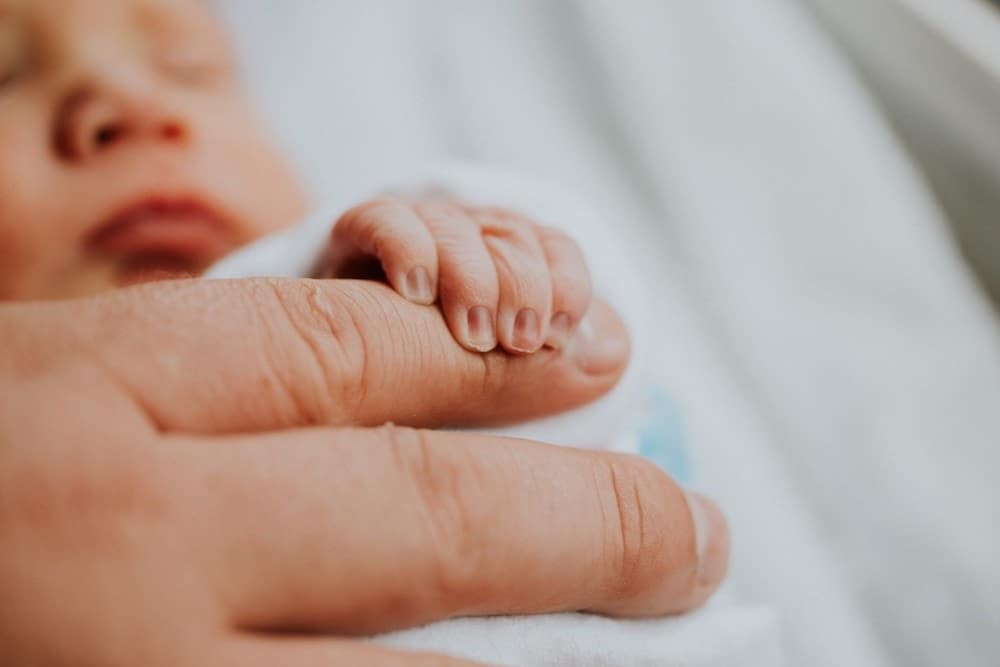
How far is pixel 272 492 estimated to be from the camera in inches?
14.5

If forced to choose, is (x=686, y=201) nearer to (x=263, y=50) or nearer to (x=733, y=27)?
(x=733, y=27)

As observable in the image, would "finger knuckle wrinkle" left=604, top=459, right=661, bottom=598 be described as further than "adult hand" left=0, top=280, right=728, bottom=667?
Yes

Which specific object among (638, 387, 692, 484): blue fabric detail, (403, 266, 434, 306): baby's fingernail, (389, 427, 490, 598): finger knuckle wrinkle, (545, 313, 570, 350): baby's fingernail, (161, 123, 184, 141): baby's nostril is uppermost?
(161, 123, 184, 141): baby's nostril

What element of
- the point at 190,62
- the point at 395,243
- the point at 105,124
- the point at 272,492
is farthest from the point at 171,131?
the point at 272,492

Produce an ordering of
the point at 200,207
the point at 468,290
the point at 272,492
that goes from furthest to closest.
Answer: the point at 200,207
the point at 468,290
the point at 272,492

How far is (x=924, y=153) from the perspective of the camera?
97cm

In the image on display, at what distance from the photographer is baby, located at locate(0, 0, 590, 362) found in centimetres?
56

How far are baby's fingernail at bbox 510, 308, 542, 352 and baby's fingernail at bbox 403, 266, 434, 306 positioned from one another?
0.18ft

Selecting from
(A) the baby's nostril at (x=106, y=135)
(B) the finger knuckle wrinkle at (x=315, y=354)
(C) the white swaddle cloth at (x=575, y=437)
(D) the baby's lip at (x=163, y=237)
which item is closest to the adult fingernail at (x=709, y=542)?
(C) the white swaddle cloth at (x=575, y=437)

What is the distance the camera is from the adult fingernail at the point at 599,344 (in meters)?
0.54

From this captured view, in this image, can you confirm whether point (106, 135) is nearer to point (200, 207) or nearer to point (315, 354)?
point (200, 207)

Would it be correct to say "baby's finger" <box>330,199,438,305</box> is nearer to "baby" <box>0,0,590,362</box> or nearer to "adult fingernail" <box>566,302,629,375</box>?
"baby" <box>0,0,590,362</box>

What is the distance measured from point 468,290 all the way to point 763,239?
556 mm

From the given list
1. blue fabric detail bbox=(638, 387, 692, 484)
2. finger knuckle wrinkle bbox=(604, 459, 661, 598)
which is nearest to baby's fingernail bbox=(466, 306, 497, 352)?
finger knuckle wrinkle bbox=(604, 459, 661, 598)
